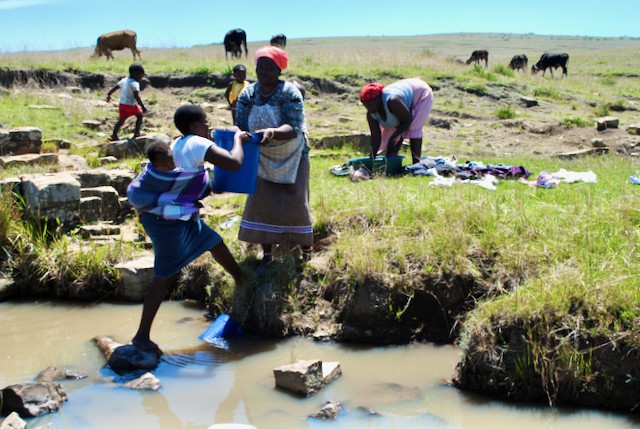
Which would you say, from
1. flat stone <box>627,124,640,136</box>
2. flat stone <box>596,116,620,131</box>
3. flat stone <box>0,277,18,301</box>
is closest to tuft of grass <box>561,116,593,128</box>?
flat stone <box>596,116,620,131</box>

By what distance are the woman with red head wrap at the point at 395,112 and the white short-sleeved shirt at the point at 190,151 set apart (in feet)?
12.1

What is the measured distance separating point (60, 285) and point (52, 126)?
535cm

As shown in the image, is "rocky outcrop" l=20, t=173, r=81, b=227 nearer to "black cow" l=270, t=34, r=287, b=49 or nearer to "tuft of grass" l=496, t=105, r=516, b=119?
"tuft of grass" l=496, t=105, r=516, b=119

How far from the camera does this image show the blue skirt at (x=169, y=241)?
4508 mm

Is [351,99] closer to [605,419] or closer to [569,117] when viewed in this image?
[569,117]

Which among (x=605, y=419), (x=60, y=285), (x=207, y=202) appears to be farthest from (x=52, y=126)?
(x=605, y=419)

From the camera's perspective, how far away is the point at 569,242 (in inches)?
197

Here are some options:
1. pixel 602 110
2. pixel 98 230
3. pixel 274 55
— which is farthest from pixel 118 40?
pixel 274 55

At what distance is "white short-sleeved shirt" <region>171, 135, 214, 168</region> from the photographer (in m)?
4.40

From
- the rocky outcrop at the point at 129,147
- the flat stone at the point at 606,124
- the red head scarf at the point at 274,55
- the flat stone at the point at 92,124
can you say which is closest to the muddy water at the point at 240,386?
the red head scarf at the point at 274,55

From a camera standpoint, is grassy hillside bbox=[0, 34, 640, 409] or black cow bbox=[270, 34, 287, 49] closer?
grassy hillside bbox=[0, 34, 640, 409]

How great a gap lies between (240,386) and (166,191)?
1345 millimetres

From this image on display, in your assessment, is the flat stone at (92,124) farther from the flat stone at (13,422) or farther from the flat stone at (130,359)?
the flat stone at (13,422)

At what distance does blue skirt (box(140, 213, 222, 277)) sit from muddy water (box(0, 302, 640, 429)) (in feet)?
2.21
